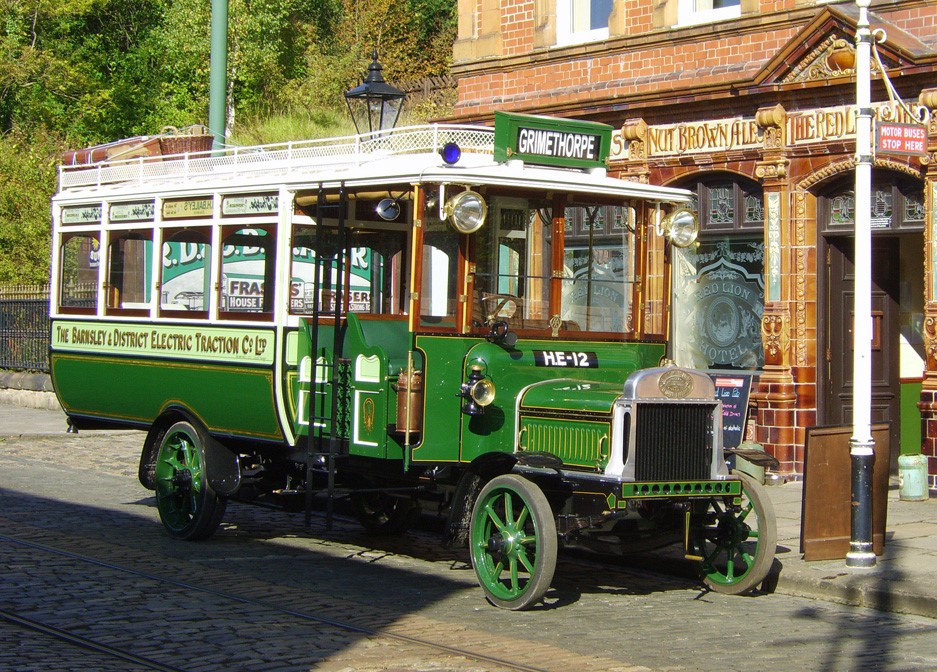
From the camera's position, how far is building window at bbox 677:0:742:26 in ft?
55.7

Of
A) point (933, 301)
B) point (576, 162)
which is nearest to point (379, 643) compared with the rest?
point (576, 162)

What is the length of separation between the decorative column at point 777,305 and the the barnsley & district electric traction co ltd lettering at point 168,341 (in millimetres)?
6946

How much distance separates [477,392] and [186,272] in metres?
3.57

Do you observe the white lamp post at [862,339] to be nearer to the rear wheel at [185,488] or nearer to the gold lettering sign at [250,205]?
the gold lettering sign at [250,205]

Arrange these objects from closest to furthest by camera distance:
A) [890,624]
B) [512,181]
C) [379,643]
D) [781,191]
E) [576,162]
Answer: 1. [379,643]
2. [890,624]
3. [512,181]
4. [576,162]
5. [781,191]

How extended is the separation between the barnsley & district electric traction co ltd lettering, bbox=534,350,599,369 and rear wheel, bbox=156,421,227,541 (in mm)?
3173

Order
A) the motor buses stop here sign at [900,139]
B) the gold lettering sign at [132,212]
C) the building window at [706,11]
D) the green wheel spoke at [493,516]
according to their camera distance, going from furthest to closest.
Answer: the building window at [706,11] < the gold lettering sign at [132,212] < the motor buses stop here sign at [900,139] < the green wheel spoke at [493,516]

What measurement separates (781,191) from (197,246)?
7.04 m

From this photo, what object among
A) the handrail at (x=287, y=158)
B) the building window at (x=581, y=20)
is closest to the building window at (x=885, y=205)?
the building window at (x=581, y=20)

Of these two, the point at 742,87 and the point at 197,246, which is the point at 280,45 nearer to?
the point at 742,87

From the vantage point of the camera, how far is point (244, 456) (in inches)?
481

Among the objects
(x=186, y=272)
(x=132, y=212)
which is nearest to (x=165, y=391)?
(x=186, y=272)

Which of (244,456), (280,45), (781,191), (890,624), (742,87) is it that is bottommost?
(890,624)

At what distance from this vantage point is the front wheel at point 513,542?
894cm
